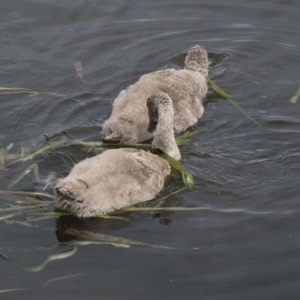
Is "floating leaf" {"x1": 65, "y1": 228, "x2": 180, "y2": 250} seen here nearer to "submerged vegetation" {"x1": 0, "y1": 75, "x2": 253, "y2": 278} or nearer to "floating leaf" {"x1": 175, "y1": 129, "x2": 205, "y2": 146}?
"submerged vegetation" {"x1": 0, "y1": 75, "x2": 253, "y2": 278}

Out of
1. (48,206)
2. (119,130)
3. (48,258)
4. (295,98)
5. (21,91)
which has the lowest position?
(48,258)

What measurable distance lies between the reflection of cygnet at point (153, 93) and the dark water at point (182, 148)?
238 millimetres

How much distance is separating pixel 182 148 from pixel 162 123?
503mm

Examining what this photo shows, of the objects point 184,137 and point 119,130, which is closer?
point 119,130

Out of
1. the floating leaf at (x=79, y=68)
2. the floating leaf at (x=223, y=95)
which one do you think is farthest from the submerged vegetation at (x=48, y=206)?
the floating leaf at (x=79, y=68)

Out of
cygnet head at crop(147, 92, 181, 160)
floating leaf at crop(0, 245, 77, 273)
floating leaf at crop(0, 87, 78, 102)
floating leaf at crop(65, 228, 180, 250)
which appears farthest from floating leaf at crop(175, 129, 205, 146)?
floating leaf at crop(0, 245, 77, 273)

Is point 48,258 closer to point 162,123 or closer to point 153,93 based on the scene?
point 162,123

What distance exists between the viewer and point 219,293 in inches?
215

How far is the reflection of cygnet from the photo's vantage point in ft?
23.9

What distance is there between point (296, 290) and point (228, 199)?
127cm

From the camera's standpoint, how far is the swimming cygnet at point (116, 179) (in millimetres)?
6070

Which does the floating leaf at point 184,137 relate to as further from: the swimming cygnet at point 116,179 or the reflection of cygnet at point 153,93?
the swimming cygnet at point 116,179

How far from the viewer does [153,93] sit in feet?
25.3

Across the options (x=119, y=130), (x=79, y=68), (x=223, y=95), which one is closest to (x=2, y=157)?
(x=119, y=130)
